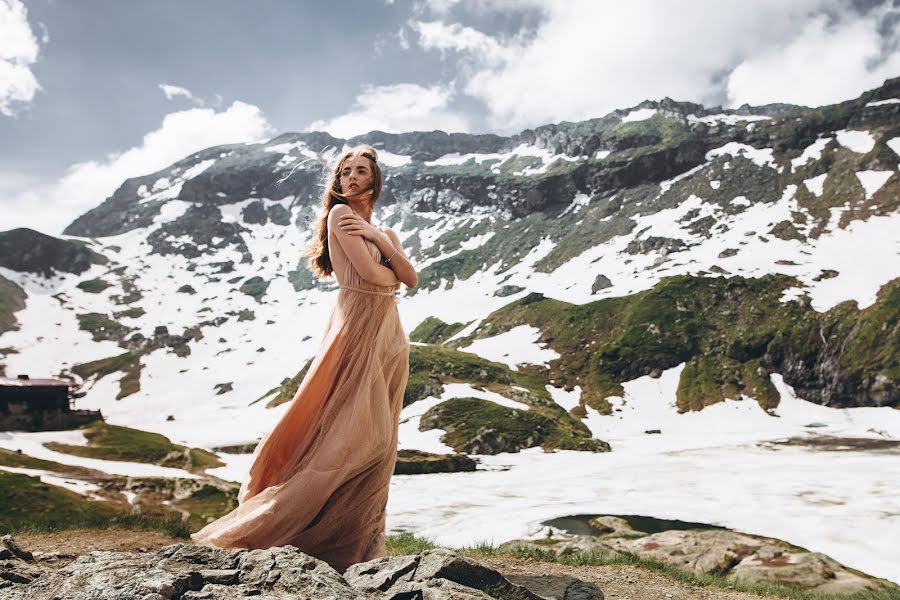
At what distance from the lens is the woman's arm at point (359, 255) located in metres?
8.47

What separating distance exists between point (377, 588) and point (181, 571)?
1.81 m

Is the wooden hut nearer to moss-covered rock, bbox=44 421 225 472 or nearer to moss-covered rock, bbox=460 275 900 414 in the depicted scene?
moss-covered rock, bbox=44 421 225 472

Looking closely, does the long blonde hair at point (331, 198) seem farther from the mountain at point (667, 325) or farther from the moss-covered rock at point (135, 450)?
the moss-covered rock at point (135, 450)

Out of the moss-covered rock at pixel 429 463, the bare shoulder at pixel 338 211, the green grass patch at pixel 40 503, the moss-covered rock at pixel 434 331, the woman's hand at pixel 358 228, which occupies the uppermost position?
the moss-covered rock at pixel 434 331

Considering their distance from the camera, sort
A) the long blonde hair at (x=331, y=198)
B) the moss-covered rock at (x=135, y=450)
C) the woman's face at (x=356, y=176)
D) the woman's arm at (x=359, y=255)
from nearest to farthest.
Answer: the woman's arm at (x=359, y=255) < the woman's face at (x=356, y=176) < the long blonde hair at (x=331, y=198) < the moss-covered rock at (x=135, y=450)

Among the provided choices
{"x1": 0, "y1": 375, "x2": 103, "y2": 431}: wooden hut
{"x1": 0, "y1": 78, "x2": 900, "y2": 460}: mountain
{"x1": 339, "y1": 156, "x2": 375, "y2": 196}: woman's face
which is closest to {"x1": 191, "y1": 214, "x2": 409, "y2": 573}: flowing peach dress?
{"x1": 339, "y1": 156, "x2": 375, "y2": 196}: woman's face

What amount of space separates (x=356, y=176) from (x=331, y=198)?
569mm

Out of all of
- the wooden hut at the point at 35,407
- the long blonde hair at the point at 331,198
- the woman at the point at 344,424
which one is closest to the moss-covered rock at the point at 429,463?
the wooden hut at the point at 35,407

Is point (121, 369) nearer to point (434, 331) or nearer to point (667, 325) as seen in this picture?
point (434, 331)

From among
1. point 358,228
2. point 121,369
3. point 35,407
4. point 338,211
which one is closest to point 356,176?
point 338,211

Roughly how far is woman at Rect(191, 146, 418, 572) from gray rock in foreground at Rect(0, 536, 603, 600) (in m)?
1.52

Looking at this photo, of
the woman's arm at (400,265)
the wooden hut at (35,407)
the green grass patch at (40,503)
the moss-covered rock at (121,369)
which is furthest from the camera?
the moss-covered rock at (121,369)

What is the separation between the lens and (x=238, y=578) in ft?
16.7

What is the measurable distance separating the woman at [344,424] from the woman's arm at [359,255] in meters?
0.01
